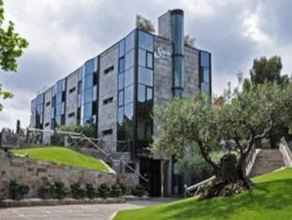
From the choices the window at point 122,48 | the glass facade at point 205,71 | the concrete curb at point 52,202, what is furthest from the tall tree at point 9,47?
the glass facade at point 205,71

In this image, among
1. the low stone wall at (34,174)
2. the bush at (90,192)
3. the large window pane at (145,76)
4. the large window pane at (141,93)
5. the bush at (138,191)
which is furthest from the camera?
the large window pane at (145,76)

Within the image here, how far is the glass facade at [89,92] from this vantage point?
44.4 m

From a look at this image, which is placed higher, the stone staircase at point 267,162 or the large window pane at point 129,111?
the large window pane at point 129,111

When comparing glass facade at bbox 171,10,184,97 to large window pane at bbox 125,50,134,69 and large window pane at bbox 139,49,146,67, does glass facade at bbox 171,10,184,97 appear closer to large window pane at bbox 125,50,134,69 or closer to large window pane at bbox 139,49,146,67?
large window pane at bbox 139,49,146,67

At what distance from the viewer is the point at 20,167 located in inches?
886

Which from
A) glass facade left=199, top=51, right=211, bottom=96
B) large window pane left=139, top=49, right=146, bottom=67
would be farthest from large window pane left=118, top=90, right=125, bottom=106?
glass facade left=199, top=51, right=211, bottom=96

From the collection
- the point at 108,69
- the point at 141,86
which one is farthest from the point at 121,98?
the point at 108,69

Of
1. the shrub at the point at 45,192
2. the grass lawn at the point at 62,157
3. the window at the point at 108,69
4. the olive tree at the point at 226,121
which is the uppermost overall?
the window at the point at 108,69

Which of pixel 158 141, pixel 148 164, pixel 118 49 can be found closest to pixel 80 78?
pixel 118 49

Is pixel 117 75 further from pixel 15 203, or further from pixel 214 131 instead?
pixel 214 131

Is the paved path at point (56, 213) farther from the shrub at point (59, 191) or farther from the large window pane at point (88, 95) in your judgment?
the large window pane at point (88, 95)

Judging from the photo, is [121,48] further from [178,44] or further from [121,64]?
[178,44]

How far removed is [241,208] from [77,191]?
13.5m

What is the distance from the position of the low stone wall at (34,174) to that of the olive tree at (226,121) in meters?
9.39
